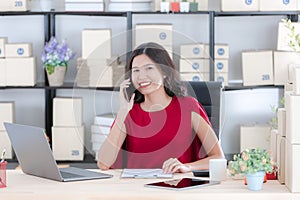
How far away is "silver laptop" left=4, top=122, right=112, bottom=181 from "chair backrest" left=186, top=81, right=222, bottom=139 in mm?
790

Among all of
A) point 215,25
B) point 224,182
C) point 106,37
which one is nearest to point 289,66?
point 215,25

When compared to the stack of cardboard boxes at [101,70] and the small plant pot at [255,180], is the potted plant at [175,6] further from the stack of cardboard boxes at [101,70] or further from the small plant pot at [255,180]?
the small plant pot at [255,180]

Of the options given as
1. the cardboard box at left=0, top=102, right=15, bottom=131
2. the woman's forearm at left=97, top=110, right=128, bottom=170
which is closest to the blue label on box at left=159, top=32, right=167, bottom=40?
the woman's forearm at left=97, top=110, right=128, bottom=170

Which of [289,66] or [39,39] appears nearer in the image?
[289,66]

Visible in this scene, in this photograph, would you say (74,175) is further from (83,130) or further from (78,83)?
(83,130)

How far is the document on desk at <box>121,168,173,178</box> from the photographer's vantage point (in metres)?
2.76

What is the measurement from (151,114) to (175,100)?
0.12m

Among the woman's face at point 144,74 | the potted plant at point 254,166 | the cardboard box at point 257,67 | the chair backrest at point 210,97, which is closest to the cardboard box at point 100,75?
the woman's face at point 144,74

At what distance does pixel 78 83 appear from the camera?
3250mm

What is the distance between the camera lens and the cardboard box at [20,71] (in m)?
4.91

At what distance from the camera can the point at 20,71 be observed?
4.92 meters

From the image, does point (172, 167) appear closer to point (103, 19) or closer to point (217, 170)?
point (217, 170)

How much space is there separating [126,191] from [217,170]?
372 mm

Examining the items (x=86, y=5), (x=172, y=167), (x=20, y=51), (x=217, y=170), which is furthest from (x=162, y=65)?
(x=20, y=51)
